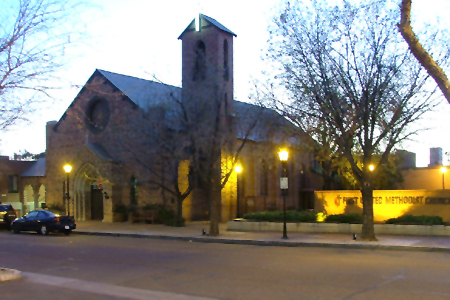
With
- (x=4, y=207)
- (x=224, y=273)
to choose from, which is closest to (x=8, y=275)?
(x=224, y=273)

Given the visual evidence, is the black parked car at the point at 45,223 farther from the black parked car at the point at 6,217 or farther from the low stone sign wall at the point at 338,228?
the low stone sign wall at the point at 338,228

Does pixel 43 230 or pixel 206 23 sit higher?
pixel 206 23

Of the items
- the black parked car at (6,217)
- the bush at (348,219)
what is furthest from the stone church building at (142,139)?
the bush at (348,219)

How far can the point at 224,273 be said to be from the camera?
11500 millimetres

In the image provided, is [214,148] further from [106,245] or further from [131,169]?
[131,169]

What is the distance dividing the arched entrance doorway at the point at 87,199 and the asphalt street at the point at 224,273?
17.7 metres

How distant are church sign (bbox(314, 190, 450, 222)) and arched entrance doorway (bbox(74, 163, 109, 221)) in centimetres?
1690

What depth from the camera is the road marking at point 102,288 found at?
8.89 metres

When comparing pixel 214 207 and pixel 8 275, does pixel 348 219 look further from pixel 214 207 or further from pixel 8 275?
pixel 8 275

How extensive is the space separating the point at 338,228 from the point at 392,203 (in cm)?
417

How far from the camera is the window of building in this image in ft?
165

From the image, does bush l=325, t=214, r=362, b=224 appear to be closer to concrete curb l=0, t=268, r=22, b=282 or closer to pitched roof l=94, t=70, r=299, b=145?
pitched roof l=94, t=70, r=299, b=145

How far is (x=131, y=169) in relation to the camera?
99.5ft

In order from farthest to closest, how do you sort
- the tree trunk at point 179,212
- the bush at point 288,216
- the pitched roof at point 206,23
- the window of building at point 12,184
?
the window of building at point 12,184, the pitched roof at point 206,23, the tree trunk at point 179,212, the bush at point 288,216
